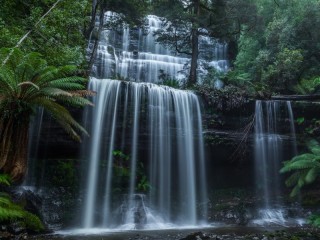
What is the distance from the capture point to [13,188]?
35.3ft

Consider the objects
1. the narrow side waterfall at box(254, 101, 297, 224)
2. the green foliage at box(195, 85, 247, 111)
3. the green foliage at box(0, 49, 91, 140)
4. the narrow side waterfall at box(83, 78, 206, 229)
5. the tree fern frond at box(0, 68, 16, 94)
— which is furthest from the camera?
the green foliage at box(195, 85, 247, 111)

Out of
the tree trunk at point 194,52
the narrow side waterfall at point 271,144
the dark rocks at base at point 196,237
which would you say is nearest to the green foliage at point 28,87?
the dark rocks at base at point 196,237

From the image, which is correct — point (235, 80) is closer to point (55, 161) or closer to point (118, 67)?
point (118, 67)

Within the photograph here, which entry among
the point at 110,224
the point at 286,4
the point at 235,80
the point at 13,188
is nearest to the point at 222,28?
the point at 235,80

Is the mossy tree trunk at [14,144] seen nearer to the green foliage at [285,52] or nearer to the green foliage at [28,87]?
the green foliage at [28,87]

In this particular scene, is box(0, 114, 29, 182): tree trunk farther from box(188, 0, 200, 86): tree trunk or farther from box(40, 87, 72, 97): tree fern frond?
box(188, 0, 200, 86): tree trunk

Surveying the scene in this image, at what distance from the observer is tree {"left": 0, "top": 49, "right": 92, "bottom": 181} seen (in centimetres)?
880

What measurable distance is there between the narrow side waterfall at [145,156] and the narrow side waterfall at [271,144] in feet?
8.36

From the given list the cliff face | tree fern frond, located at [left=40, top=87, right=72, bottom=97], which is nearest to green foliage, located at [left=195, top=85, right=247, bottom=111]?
the cliff face

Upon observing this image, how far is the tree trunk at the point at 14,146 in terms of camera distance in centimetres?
926

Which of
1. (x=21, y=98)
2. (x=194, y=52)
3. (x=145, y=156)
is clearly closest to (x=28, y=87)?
(x=21, y=98)

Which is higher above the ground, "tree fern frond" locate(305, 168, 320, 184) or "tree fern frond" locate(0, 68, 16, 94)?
"tree fern frond" locate(0, 68, 16, 94)

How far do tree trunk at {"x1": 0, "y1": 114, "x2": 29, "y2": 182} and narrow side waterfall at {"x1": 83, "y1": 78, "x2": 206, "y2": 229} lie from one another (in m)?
3.25

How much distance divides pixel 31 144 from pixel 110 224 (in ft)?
13.5
